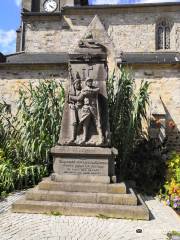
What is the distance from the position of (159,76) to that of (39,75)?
5304 millimetres

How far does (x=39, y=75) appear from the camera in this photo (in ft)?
44.4

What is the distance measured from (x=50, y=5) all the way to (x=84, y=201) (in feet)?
59.6

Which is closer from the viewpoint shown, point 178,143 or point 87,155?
point 87,155

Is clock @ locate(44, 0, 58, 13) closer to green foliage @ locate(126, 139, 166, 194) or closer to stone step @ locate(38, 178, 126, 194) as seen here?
green foliage @ locate(126, 139, 166, 194)

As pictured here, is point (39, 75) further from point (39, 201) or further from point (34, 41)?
point (39, 201)

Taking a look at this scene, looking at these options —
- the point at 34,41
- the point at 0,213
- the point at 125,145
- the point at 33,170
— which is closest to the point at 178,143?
the point at 125,145

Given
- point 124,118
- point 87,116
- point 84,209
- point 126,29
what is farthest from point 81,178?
point 126,29

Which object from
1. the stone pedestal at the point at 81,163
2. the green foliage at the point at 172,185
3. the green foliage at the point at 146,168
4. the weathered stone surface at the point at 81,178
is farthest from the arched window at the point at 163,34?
the weathered stone surface at the point at 81,178

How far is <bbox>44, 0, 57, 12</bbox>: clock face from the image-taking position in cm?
2066

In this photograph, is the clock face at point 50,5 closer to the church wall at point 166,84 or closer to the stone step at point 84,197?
the church wall at point 166,84

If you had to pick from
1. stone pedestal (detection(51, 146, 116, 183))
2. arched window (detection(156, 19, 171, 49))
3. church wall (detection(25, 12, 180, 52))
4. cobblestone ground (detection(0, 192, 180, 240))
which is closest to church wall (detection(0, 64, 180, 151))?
church wall (detection(25, 12, 180, 52))

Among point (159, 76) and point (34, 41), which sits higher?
point (34, 41)

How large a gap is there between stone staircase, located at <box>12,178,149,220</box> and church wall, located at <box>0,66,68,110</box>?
27.2 feet

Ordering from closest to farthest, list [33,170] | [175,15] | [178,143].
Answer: [33,170], [178,143], [175,15]
